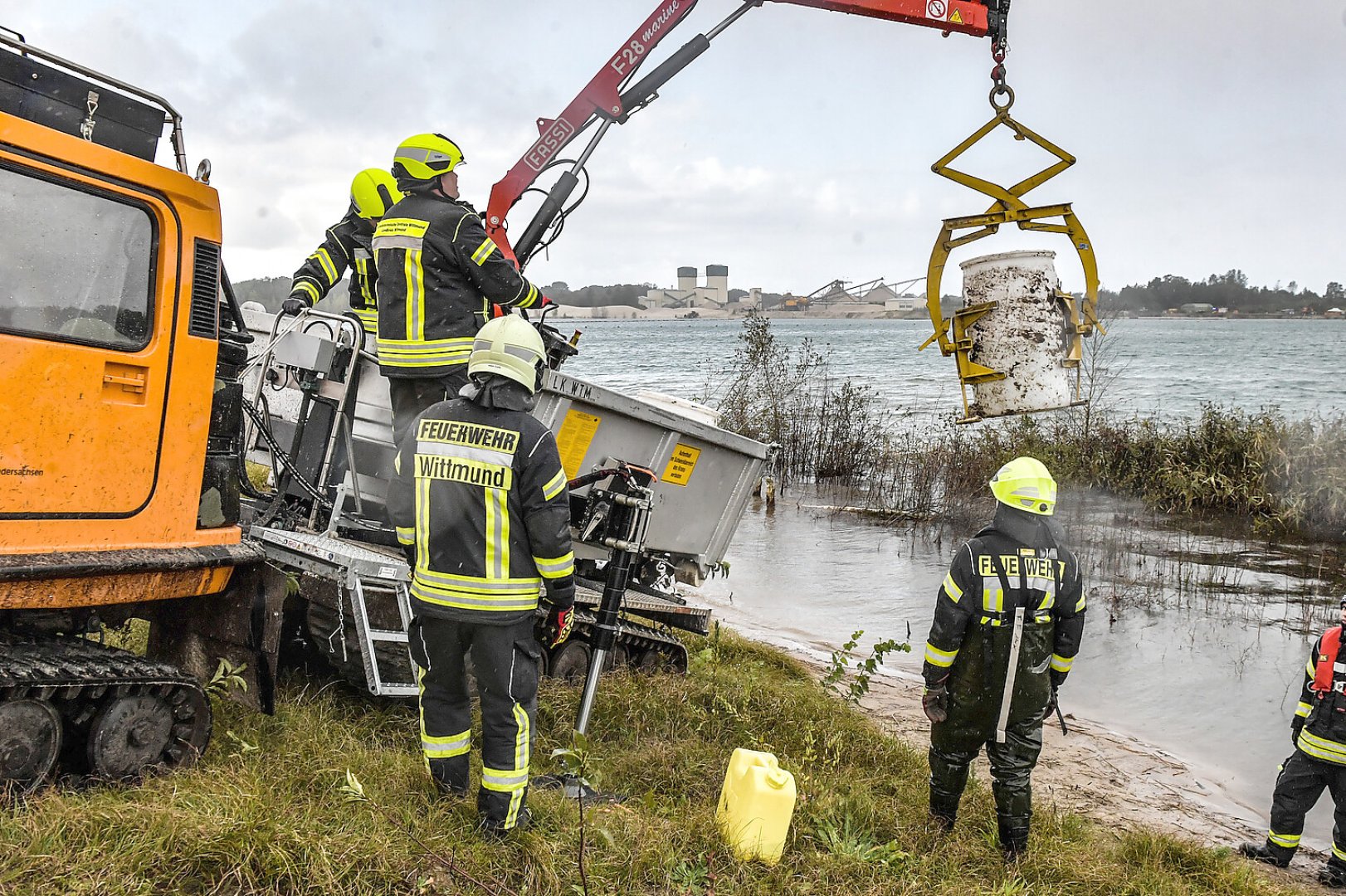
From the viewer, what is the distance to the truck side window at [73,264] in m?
3.61

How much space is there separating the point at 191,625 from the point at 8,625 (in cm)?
85

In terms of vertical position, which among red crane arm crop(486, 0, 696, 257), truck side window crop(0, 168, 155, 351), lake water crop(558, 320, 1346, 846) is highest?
red crane arm crop(486, 0, 696, 257)

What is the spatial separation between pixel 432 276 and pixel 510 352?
1.44 m

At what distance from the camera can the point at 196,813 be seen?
3.59m

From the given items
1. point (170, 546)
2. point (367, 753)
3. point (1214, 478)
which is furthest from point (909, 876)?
point (1214, 478)

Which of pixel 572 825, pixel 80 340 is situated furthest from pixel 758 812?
pixel 80 340

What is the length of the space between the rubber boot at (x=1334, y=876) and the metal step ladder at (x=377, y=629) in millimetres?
4862

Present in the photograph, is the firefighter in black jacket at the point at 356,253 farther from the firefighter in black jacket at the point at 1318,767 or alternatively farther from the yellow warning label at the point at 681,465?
the firefighter in black jacket at the point at 1318,767

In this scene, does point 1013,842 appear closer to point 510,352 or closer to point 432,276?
point 510,352

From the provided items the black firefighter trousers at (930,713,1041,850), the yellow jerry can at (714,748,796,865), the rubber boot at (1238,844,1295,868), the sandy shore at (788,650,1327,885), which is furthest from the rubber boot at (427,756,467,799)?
the rubber boot at (1238,844,1295,868)

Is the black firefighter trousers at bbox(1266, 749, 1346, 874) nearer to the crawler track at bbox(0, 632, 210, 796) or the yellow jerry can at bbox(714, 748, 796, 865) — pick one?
the yellow jerry can at bbox(714, 748, 796, 865)

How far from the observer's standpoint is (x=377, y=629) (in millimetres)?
5008

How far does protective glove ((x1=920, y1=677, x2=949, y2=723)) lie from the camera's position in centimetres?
491

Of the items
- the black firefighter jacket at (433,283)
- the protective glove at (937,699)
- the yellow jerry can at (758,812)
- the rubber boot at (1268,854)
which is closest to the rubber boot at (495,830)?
the yellow jerry can at (758,812)
